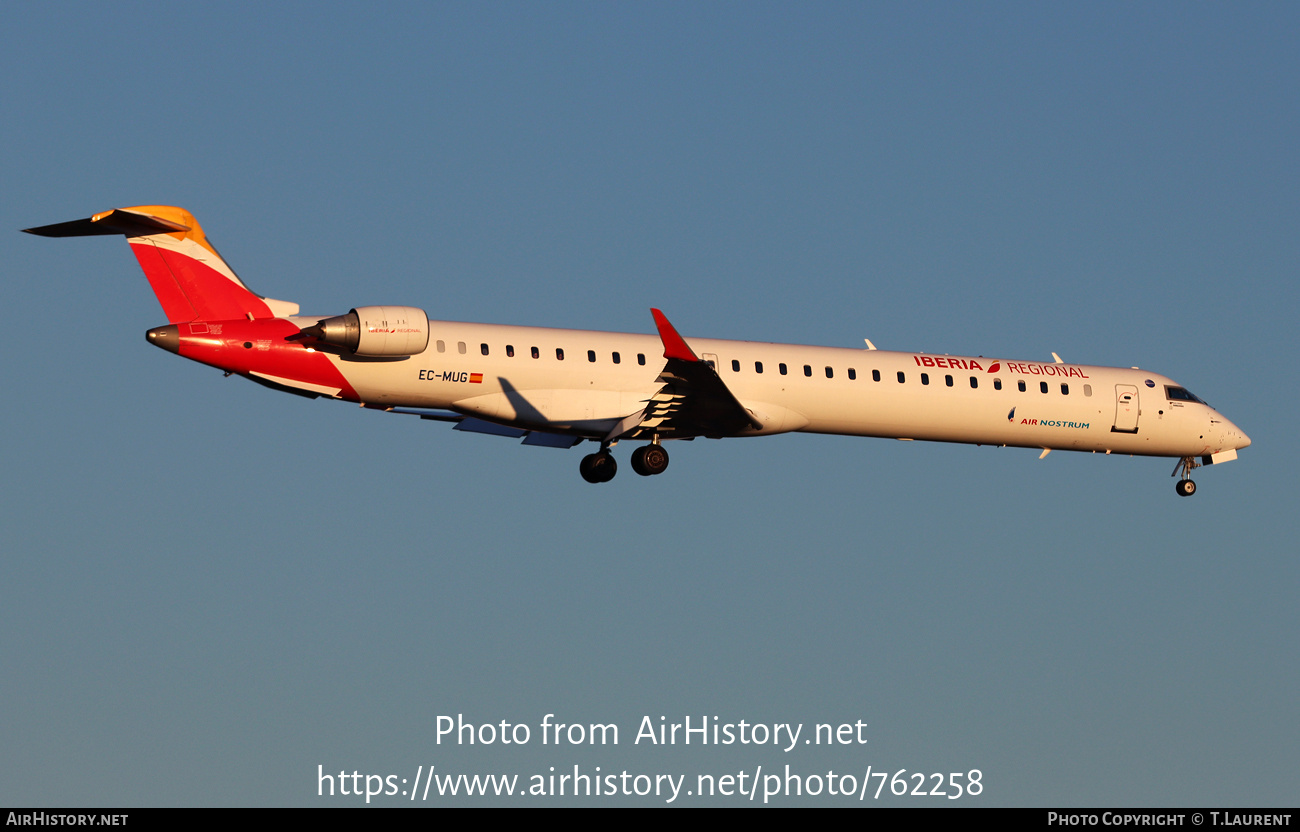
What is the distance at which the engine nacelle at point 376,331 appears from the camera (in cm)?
2708

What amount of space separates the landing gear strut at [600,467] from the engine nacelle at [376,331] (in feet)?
13.9

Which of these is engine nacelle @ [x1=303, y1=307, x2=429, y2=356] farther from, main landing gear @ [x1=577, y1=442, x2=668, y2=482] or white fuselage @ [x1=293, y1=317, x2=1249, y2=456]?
main landing gear @ [x1=577, y1=442, x2=668, y2=482]

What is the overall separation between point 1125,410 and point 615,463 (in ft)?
34.3

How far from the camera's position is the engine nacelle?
2708 cm

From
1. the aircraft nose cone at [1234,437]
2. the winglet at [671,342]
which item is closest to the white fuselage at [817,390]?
the aircraft nose cone at [1234,437]

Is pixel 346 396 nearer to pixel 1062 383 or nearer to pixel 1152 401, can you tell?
pixel 1062 383

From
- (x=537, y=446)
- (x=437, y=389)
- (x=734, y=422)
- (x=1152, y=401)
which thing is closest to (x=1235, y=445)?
(x=1152, y=401)

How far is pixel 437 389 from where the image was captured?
28.1m

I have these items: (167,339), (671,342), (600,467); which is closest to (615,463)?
(600,467)

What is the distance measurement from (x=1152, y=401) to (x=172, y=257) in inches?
749

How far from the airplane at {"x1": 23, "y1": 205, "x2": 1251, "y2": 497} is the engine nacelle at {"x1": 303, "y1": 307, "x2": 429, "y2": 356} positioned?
0.03 meters

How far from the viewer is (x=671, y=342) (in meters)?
27.4

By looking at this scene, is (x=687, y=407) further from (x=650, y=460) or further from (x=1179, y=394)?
(x=1179, y=394)

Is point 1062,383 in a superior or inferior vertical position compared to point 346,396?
superior
